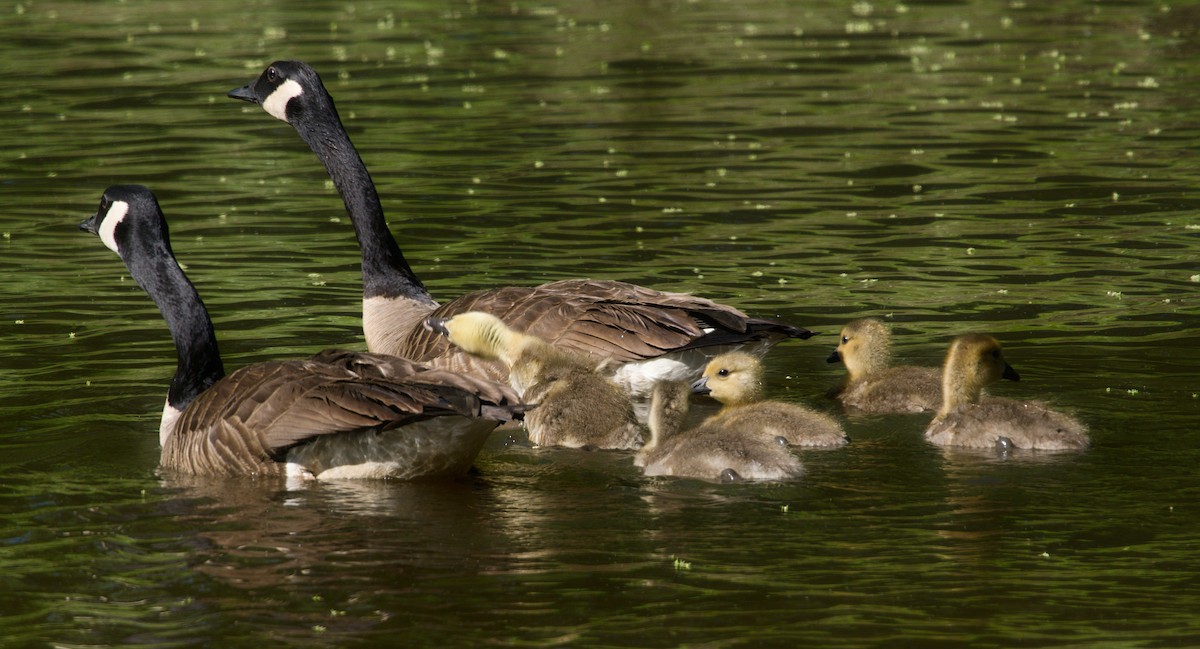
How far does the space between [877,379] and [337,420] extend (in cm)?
358

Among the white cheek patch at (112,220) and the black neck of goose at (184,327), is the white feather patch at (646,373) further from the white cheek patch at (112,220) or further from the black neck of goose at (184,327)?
the white cheek patch at (112,220)

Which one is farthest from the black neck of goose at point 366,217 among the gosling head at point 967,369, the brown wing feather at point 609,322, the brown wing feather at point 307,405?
the gosling head at point 967,369

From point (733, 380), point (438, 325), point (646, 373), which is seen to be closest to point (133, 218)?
point (438, 325)

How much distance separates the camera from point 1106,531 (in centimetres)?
797

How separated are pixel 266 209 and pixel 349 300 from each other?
13.2 ft

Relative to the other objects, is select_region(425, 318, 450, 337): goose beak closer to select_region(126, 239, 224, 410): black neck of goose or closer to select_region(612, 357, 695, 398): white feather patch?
select_region(612, 357, 695, 398): white feather patch

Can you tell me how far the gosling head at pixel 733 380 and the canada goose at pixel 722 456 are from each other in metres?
1.00

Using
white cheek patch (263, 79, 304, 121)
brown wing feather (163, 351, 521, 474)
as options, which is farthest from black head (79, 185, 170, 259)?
white cheek patch (263, 79, 304, 121)

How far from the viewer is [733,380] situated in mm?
10297

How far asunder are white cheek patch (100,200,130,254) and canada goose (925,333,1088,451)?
16.4ft

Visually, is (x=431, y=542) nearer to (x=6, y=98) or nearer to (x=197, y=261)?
(x=197, y=261)

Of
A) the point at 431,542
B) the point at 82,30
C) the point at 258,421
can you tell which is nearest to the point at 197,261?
Answer: the point at 258,421

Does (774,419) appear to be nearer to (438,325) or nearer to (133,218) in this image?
(438,325)

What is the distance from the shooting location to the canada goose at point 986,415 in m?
9.29
